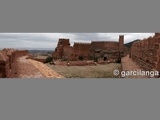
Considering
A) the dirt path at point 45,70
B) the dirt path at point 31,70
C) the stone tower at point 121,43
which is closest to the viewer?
the dirt path at point 31,70

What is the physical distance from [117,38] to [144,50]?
6.00 ft

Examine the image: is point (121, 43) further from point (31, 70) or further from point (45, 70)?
point (31, 70)

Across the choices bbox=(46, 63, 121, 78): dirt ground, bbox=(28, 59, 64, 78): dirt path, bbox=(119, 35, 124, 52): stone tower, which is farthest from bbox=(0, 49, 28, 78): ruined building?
bbox=(119, 35, 124, 52): stone tower

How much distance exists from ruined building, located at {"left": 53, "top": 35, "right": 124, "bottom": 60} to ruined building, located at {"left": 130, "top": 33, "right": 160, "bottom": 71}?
1095 millimetres

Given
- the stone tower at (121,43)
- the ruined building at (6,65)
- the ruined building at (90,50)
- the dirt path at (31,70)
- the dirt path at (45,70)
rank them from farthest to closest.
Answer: the ruined building at (90,50), the stone tower at (121,43), the dirt path at (45,70), the dirt path at (31,70), the ruined building at (6,65)

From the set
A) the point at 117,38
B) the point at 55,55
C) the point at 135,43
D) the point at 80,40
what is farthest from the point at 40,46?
the point at 135,43

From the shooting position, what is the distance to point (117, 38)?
11578mm

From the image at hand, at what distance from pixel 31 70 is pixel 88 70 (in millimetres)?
2871

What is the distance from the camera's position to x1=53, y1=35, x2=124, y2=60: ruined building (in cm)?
1215

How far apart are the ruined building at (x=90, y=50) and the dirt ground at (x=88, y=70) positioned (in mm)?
700

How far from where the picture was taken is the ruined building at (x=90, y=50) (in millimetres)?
12148

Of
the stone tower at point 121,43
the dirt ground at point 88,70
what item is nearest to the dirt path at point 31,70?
the dirt ground at point 88,70

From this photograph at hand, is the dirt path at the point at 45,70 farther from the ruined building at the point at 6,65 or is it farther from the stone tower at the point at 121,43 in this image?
the stone tower at the point at 121,43

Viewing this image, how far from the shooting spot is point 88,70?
38.8 ft
